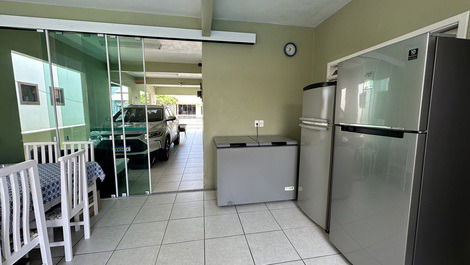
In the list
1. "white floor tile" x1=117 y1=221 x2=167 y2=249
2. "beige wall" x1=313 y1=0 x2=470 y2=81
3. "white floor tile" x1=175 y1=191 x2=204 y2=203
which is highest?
"beige wall" x1=313 y1=0 x2=470 y2=81

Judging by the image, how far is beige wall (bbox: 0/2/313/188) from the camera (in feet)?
9.42

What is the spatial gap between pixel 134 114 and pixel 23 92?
162 cm

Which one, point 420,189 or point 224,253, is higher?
point 420,189

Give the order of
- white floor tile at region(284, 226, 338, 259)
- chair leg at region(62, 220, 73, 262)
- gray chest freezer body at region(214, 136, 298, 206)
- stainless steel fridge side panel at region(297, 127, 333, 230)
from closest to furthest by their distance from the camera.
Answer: chair leg at region(62, 220, 73, 262), white floor tile at region(284, 226, 338, 259), stainless steel fridge side panel at region(297, 127, 333, 230), gray chest freezer body at region(214, 136, 298, 206)

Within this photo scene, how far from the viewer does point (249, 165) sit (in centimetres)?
249

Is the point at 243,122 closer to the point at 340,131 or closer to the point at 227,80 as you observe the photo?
the point at 227,80

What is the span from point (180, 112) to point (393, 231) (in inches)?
607

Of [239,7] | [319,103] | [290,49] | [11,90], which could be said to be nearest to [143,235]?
[319,103]

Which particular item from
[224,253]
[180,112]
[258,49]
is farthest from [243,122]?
[180,112]

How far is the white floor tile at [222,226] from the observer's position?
2033mm

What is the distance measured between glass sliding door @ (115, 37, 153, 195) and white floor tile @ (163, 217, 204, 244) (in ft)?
3.58

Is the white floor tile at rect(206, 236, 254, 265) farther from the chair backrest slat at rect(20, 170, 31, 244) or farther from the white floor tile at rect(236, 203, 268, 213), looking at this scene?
the chair backrest slat at rect(20, 170, 31, 244)

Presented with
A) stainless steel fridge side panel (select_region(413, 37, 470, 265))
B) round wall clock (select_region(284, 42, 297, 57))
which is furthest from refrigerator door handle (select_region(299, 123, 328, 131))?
round wall clock (select_region(284, 42, 297, 57))

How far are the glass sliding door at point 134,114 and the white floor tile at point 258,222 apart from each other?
1.69 m
